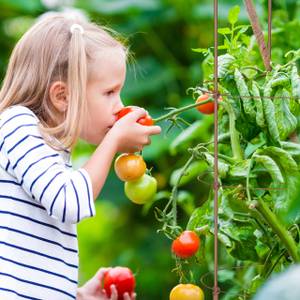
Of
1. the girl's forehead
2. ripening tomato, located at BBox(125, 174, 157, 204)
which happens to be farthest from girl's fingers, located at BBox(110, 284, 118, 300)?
the girl's forehead

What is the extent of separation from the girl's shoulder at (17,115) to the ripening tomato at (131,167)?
20 centimetres

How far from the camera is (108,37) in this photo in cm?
223

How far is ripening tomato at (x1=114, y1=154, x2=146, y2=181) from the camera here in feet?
6.75

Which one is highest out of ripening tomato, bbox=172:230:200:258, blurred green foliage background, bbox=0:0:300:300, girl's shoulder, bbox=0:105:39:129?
blurred green foliage background, bbox=0:0:300:300

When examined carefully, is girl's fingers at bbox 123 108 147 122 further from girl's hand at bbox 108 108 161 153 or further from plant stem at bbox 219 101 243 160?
plant stem at bbox 219 101 243 160

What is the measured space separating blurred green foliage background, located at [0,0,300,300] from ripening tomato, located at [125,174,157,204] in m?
2.02

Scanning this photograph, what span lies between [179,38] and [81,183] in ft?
9.56

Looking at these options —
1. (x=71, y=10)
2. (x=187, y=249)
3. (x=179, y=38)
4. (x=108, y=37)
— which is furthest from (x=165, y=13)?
(x=187, y=249)

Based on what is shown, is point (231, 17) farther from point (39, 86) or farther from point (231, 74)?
point (39, 86)

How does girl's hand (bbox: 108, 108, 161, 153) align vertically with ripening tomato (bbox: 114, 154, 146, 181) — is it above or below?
above

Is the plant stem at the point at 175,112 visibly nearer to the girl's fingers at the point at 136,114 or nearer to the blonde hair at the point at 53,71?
the girl's fingers at the point at 136,114

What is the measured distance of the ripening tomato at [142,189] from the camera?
2090 millimetres

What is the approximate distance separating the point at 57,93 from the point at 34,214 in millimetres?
261

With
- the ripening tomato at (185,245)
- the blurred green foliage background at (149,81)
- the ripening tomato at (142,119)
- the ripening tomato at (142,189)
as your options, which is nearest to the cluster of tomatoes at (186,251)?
the ripening tomato at (185,245)
